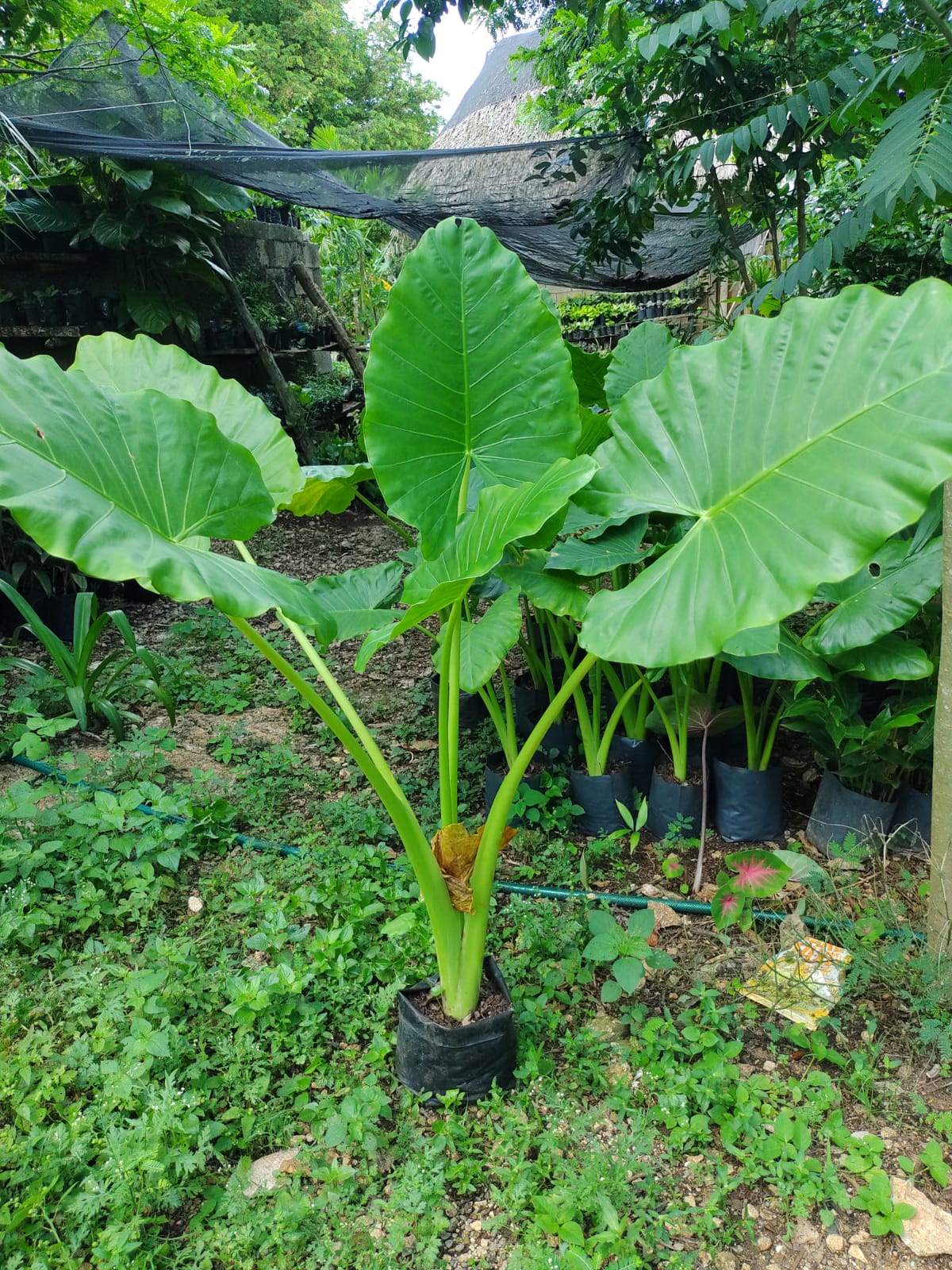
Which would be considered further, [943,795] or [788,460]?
[943,795]

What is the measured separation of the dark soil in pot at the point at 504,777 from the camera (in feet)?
6.62

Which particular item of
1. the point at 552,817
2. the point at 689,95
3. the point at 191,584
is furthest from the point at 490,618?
the point at 689,95

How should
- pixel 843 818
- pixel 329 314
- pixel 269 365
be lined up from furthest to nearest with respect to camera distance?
pixel 329 314 < pixel 269 365 < pixel 843 818

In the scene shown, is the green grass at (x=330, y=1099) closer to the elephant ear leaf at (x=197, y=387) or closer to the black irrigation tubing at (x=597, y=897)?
the black irrigation tubing at (x=597, y=897)

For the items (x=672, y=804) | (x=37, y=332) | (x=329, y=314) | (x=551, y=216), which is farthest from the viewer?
(x=329, y=314)

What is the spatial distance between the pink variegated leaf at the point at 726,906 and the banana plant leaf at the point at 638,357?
1.16m

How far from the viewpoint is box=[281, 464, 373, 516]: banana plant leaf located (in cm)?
186

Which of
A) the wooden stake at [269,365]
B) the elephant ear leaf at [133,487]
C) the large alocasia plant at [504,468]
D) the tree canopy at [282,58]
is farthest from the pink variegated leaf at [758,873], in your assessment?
the wooden stake at [269,365]

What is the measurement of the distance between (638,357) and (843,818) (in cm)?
121

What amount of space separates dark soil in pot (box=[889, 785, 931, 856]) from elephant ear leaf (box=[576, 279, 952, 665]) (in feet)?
3.60

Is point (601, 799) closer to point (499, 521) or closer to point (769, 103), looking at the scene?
point (499, 521)

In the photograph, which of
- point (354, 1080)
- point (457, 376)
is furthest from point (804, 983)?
point (457, 376)

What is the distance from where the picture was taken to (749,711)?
1898 millimetres

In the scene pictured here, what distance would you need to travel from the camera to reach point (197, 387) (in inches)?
60.7
